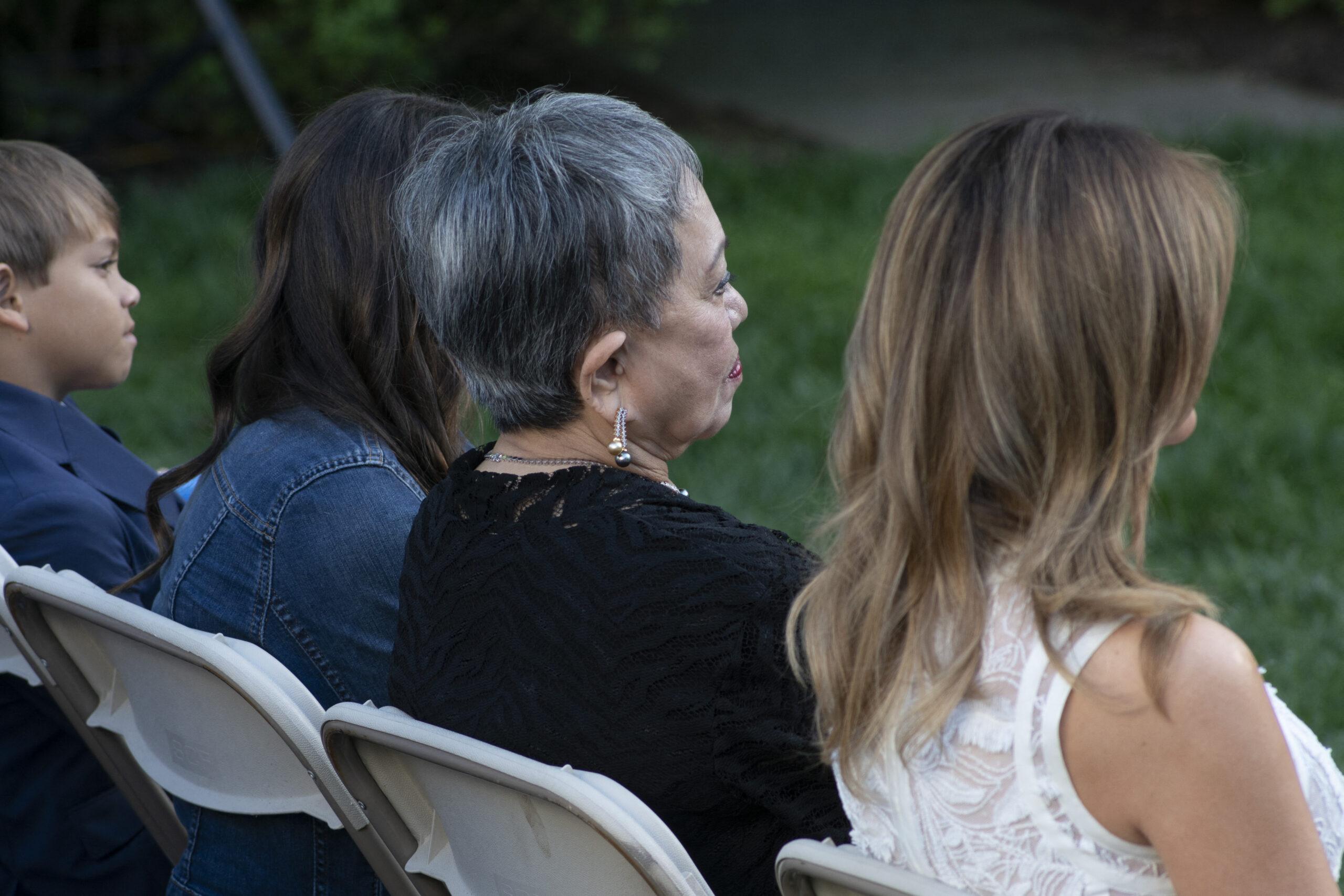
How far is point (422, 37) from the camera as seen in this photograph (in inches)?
376

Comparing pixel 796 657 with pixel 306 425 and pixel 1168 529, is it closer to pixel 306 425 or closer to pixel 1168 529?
pixel 306 425

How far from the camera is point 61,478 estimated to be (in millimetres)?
2197

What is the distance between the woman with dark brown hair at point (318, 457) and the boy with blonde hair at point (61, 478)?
0.74ft

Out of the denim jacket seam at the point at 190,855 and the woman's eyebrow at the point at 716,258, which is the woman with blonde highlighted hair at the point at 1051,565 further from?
the denim jacket seam at the point at 190,855

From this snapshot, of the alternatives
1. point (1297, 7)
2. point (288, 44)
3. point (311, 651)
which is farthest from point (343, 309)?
point (1297, 7)

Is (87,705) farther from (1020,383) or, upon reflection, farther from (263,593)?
(1020,383)

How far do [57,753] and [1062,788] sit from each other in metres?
1.74

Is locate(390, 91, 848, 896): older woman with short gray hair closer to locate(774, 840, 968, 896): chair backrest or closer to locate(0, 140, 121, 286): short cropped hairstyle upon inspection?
locate(774, 840, 968, 896): chair backrest

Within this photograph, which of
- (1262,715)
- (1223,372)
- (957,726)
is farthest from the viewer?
(1223,372)

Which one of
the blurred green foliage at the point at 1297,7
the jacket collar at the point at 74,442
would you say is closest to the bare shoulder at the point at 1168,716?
the jacket collar at the point at 74,442

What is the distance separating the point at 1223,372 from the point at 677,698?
4.49m

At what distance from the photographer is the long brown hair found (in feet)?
6.40

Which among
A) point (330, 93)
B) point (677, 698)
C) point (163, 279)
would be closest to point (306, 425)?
point (677, 698)

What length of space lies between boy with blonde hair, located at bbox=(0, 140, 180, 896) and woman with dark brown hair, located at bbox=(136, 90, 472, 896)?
0.74ft
